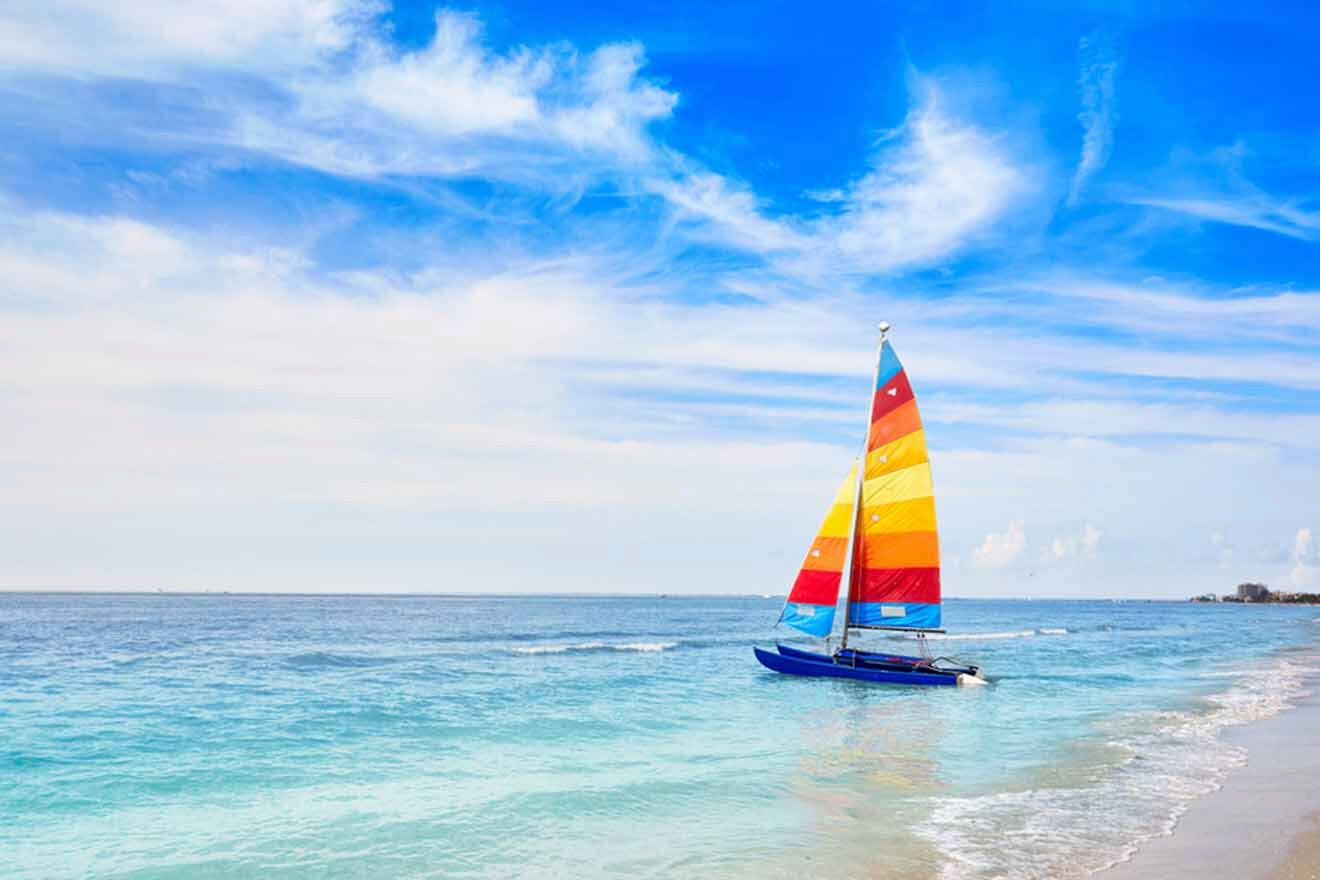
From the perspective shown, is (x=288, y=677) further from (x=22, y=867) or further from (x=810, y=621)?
(x=22, y=867)

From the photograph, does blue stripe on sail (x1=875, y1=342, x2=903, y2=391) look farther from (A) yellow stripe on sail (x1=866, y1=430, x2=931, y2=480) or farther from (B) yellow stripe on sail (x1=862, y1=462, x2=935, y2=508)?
(B) yellow stripe on sail (x1=862, y1=462, x2=935, y2=508)

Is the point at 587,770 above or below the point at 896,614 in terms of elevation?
below

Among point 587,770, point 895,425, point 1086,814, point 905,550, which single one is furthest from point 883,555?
point 1086,814

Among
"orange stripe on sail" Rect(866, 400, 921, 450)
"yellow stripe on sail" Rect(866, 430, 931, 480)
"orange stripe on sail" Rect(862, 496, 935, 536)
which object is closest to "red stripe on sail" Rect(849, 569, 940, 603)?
"orange stripe on sail" Rect(862, 496, 935, 536)

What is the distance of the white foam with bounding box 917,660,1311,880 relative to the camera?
14.4 m

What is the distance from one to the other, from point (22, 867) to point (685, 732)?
17.7 m

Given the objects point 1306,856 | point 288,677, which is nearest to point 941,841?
point 1306,856

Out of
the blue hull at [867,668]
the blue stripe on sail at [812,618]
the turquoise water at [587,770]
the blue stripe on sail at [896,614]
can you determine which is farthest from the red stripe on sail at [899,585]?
the turquoise water at [587,770]

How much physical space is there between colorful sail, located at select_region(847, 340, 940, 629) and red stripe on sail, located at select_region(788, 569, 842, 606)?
85 centimetres

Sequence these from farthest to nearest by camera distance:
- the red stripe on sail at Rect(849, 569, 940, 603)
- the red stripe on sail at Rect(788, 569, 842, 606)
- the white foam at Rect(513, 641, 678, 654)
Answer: the white foam at Rect(513, 641, 678, 654)
the red stripe on sail at Rect(788, 569, 842, 606)
the red stripe on sail at Rect(849, 569, 940, 603)

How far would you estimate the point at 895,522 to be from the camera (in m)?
41.1

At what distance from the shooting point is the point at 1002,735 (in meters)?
28.0

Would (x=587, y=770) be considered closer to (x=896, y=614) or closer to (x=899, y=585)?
(x=899, y=585)

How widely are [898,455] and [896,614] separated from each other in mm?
7090
